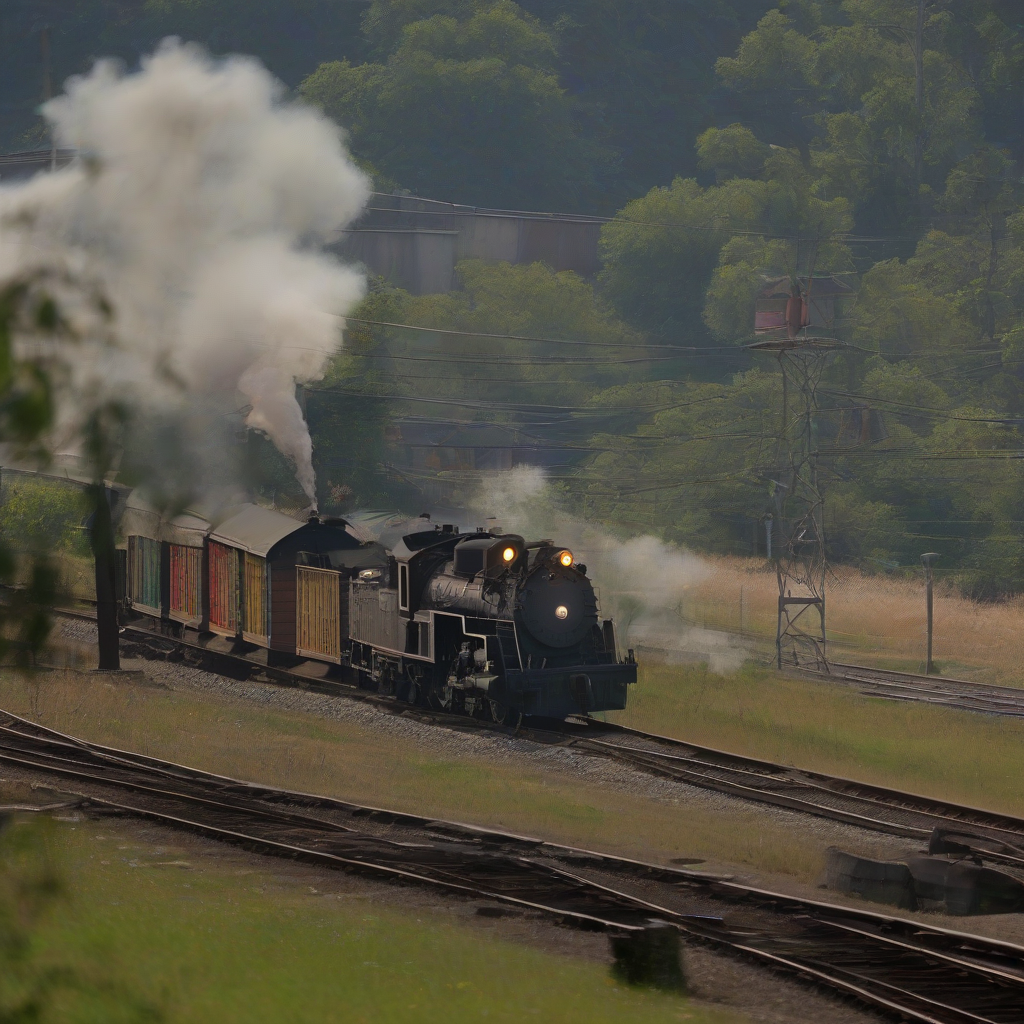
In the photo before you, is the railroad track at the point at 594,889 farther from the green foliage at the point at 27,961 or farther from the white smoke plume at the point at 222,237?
the white smoke plume at the point at 222,237

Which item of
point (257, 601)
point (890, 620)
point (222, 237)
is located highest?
point (222, 237)

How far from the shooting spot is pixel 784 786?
60.1ft

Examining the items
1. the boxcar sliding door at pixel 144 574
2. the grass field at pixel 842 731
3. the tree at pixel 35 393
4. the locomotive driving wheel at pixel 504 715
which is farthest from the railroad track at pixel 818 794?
the boxcar sliding door at pixel 144 574

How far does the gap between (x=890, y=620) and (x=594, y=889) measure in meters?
33.6

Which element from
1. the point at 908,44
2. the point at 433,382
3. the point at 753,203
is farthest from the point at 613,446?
the point at 908,44

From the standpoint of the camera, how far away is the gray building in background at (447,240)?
95938 millimetres

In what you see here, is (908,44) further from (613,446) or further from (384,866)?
(384,866)

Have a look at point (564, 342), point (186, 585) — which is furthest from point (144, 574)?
point (564, 342)

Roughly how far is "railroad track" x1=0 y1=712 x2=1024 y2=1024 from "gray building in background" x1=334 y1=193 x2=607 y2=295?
80.1m

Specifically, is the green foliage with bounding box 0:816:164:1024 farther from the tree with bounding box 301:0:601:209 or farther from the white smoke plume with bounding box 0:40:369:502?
the tree with bounding box 301:0:601:209

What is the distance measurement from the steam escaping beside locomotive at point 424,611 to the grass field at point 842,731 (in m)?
2.74

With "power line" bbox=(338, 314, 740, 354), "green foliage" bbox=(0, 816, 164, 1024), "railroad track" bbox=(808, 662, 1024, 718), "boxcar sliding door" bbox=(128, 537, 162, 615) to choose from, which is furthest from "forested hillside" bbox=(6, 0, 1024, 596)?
"green foliage" bbox=(0, 816, 164, 1024)

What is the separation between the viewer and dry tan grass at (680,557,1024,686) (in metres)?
37.7

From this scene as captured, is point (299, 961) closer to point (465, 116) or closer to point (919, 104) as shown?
point (919, 104)
